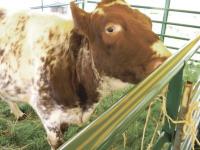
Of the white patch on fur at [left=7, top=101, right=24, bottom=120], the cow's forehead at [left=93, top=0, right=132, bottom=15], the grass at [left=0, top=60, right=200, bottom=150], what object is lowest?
the grass at [left=0, top=60, right=200, bottom=150]

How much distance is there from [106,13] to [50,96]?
2.10 ft

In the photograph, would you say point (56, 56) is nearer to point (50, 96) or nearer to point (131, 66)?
point (50, 96)

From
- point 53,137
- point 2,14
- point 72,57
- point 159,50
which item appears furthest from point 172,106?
point 2,14

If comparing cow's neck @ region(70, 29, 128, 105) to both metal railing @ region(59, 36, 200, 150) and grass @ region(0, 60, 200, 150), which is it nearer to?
grass @ region(0, 60, 200, 150)

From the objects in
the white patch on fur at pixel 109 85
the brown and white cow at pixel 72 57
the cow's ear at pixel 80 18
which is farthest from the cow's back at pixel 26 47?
the white patch on fur at pixel 109 85

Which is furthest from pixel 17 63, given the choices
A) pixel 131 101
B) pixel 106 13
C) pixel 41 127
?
pixel 131 101

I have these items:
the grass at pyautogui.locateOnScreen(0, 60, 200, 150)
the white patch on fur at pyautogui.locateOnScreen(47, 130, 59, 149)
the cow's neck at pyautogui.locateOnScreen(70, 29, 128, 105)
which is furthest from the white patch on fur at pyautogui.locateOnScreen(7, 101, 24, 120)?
the cow's neck at pyautogui.locateOnScreen(70, 29, 128, 105)

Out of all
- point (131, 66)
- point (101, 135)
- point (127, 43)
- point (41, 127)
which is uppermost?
point (101, 135)

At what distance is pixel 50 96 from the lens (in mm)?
2037

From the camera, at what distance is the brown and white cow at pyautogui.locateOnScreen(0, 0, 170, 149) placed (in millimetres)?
1731

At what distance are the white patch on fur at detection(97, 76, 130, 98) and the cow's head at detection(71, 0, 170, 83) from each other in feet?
0.14

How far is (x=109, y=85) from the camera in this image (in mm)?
1993

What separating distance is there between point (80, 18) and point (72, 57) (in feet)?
0.94

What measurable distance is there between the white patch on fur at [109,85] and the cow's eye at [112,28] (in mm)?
297
